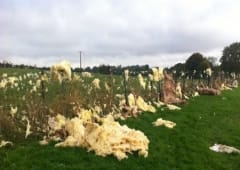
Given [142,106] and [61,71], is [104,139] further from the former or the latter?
[142,106]

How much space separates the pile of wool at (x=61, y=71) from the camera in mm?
20953

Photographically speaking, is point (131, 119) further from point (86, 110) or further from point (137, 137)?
point (137, 137)

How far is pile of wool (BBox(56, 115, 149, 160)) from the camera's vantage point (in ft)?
60.6

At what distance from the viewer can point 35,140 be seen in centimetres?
1997

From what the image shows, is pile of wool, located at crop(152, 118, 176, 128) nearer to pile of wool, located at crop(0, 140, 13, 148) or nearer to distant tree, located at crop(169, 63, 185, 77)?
pile of wool, located at crop(0, 140, 13, 148)

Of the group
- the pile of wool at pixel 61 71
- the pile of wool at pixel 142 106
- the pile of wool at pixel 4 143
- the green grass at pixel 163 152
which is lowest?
the green grass at pixel 163 152

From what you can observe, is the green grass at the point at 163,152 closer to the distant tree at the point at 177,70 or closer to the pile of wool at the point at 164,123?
the pile of wool at the point at 164,123

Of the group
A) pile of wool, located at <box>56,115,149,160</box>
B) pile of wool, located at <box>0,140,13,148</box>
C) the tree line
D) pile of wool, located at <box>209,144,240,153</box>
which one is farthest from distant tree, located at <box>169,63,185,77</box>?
pile of wool, located at <box>0,140,13,148</box>

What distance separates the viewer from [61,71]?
21.2m

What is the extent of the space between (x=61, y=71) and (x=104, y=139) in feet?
13.1

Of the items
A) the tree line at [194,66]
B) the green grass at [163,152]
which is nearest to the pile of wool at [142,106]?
the green grass at [163,152]

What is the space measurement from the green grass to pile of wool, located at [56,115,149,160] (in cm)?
30

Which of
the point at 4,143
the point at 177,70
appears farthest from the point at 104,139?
the point at 177,70

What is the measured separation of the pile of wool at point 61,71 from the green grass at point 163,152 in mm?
3027
